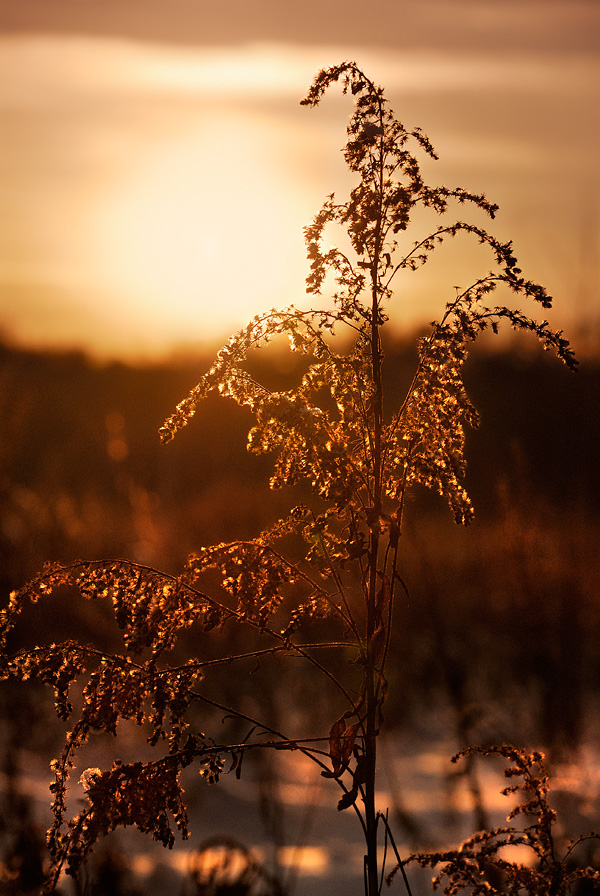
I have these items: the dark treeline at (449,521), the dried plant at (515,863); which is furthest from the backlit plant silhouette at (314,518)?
the dark treeline at (449,521)

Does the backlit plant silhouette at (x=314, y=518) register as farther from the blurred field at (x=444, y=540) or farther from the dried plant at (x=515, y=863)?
the blurred field at (x=444, y=540)

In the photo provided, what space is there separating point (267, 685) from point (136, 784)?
599cm

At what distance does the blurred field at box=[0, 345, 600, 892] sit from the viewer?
17.9ft

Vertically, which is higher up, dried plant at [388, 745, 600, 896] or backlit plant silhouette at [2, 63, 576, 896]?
backlit plant silhouette at [2, 63, 576, 896]

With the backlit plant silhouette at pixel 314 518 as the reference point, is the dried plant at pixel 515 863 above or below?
below

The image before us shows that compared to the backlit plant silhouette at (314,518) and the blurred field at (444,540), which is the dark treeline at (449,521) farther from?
the backlit plant silhouette at (314,518)

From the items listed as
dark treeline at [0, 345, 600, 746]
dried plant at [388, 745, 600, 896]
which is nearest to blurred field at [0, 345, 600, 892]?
dark treeline at [0, 345, 600, 746]

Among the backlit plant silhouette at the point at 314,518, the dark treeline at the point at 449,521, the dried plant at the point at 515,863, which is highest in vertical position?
the dark treeline at the point at 449,521

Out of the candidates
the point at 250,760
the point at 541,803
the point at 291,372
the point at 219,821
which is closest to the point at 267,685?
the point at 250,760

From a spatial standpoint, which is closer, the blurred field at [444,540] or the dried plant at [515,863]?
the dried plant at [515,863]

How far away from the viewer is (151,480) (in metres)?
13.9

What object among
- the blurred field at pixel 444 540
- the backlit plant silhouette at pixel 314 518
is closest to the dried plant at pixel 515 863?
the backlit plant silhouette at pixel 314 518

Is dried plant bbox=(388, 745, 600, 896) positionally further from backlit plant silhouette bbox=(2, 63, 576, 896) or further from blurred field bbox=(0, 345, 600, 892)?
blurred field bbox=(0, 345, 600, 892)

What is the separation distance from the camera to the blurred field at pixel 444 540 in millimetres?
5457
